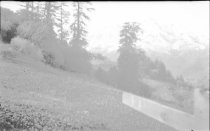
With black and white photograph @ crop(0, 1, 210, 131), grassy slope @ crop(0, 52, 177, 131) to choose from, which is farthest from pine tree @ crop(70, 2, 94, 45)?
grassy slope @ crop(0, 52, 177, 131)

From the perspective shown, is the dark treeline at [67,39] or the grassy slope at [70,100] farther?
the dark treeline at [67,39]

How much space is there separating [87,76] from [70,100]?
17598 millimetres

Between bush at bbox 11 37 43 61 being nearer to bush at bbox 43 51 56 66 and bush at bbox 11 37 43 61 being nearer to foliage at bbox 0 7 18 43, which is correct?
bush at bbox 43 51 56 66

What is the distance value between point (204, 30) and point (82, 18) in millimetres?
46171

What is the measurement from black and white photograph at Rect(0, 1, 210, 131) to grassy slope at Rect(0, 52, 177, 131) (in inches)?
3.1

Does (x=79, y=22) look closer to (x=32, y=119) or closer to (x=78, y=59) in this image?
(x=78, y=59)

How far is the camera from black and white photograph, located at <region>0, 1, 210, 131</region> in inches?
771

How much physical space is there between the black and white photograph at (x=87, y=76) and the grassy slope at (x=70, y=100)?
3.1 inches

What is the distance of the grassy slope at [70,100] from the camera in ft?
63.7

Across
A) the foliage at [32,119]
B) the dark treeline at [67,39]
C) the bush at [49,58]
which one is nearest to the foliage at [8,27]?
the dark treeline at [67,39]

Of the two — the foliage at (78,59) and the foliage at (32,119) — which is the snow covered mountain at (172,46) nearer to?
the foliage at (78,59)

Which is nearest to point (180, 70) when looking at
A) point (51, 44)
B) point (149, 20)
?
point (149, 20)

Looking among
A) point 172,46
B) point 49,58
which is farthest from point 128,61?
point 172,46

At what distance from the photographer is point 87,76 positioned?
41.7 meters
